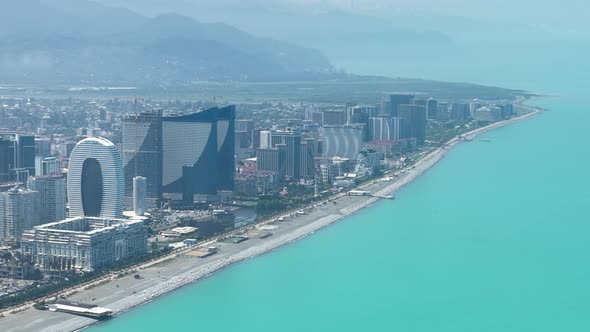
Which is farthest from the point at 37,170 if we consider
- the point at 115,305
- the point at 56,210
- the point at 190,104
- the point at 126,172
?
the point at 190,104

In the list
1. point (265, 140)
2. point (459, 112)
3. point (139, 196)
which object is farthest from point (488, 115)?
point (139, 196)

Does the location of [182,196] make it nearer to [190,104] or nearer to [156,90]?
[190,104]

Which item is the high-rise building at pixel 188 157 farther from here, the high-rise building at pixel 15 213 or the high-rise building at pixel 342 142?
the high-rise building at pixel 342 142

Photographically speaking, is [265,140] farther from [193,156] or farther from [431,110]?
[431,110]

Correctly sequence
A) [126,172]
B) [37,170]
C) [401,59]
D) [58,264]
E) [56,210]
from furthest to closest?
1. [401,59]
2. [37,170]
3. [126,172]
4. [56,210]
5. [58,264]

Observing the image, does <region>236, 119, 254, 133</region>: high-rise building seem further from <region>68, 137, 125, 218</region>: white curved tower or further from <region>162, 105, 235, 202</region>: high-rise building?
<region>68, 137, 125, 218</region>: white curved tower

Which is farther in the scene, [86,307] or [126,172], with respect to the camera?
[126,172]
